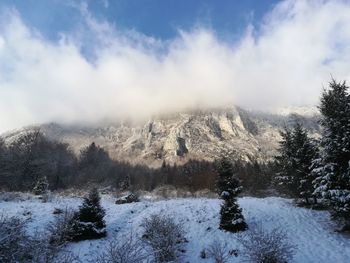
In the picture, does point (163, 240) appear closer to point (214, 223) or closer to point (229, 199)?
point (229, 199)

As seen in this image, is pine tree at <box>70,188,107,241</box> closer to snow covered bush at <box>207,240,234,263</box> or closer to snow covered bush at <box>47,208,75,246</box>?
snow covered bush at <box>47,208,75,246</box>

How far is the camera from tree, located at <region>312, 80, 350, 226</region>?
61.8 ft

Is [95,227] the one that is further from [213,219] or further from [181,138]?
[181,138]

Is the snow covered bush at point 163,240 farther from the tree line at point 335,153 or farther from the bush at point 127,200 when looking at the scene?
the bush at point 127,200

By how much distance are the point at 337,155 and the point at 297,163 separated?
6235 mm

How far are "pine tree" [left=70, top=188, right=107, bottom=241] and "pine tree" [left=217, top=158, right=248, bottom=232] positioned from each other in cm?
854

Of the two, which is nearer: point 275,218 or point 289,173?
point 275,218

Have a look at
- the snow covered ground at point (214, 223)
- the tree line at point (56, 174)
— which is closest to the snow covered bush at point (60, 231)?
the snow covered ground at point (214, 223)

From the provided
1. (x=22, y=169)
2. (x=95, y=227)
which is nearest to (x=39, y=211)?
(x=95, y=227)

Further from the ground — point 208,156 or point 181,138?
point 181,138

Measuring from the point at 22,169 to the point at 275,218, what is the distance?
48286 millimetres

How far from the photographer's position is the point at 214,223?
22703mm

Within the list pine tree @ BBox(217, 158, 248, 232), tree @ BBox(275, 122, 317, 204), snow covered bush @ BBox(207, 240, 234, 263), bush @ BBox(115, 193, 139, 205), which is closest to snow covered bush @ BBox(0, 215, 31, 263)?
snow covered bush @ BBox(207, 240, 234, 263)

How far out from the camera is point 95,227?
2067 centimetres
